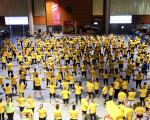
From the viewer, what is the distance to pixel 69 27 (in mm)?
41062

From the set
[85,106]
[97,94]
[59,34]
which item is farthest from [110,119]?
[59,34]

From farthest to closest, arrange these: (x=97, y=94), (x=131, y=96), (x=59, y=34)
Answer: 1. (x=59, y=34)
2. (x=97, y=94)
3. (x=131, y=96)

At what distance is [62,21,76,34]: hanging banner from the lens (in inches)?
1601

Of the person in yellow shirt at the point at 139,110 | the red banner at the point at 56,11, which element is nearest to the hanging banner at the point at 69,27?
the red banner at the point at 56,11

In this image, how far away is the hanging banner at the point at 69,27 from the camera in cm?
4066

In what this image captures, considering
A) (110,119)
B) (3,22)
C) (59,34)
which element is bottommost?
(110,119)

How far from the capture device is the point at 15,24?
4159 centimetres

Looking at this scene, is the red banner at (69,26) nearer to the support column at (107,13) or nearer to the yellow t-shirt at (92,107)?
the support column at (107,13)

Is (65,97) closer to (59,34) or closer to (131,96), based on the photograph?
(131,96)

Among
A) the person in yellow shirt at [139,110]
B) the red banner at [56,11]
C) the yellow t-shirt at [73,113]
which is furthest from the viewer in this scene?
the red banner at [56,11]

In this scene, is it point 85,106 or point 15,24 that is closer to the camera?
point 85,106

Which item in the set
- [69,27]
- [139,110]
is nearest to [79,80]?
[139,110]

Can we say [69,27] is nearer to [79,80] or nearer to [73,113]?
[79,80]

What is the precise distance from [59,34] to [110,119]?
111 feet
